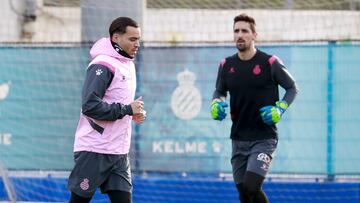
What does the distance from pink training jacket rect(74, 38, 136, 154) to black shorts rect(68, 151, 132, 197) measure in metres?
0.05

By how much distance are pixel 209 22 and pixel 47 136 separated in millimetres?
3790

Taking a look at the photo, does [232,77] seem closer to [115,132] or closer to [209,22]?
[115,132]

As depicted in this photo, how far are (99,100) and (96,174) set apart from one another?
1.72ft

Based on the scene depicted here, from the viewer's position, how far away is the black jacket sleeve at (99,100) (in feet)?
19.3

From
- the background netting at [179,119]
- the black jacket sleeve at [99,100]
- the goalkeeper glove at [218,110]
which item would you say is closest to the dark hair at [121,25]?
the black jacket sleeve at [99,100]

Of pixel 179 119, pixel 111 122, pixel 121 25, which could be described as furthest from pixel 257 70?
pixel 179 119

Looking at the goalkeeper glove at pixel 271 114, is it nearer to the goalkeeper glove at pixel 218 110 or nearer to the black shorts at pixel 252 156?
the black shorts at pixel 252 156

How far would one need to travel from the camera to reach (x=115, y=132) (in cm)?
611

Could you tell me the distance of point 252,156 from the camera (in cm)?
716

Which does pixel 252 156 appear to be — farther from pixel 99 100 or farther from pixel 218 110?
pixel 99 100

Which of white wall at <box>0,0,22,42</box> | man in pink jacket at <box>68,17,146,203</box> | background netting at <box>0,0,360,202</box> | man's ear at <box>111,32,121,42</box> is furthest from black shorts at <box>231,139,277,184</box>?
white wall at <box>0,0,22,42</box>

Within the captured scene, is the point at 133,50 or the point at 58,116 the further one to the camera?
the point at 58,116

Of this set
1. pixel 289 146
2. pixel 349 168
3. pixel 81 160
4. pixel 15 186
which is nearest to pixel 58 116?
pixel 15 186

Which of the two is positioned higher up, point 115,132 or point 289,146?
point 115,132
